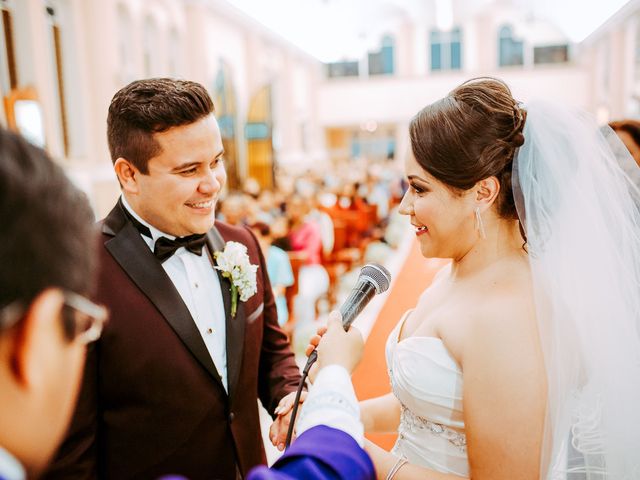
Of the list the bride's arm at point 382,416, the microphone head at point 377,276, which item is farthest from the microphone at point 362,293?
the bride's arm at point 382,416

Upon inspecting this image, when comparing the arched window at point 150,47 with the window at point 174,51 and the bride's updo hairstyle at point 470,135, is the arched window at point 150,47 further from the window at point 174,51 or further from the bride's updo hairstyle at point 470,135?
the bride's updo hairstyle at point 470,135

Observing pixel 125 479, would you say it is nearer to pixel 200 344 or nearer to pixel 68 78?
pixel 200 344

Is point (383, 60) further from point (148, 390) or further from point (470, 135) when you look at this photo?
point (148, 390)

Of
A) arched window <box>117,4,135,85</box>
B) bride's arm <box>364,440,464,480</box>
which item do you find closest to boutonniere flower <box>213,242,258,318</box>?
bride's arm <box>364,440,464,480</box>

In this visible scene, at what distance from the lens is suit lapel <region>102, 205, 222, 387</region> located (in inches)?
57.3

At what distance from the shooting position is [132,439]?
4.65 feet

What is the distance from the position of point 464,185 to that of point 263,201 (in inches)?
249

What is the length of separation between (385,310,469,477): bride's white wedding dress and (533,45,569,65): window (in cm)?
2060

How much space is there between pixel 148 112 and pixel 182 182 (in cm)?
21

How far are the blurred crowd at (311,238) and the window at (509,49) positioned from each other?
448 inches

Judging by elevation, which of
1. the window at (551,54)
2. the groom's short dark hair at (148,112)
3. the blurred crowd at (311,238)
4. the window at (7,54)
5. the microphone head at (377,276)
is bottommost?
the blurred crowd at (311,238)

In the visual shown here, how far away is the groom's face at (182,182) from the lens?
4.95 feet

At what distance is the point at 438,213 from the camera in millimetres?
1434

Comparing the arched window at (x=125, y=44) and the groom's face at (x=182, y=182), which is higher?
the arched window at (x=125, y=44)
